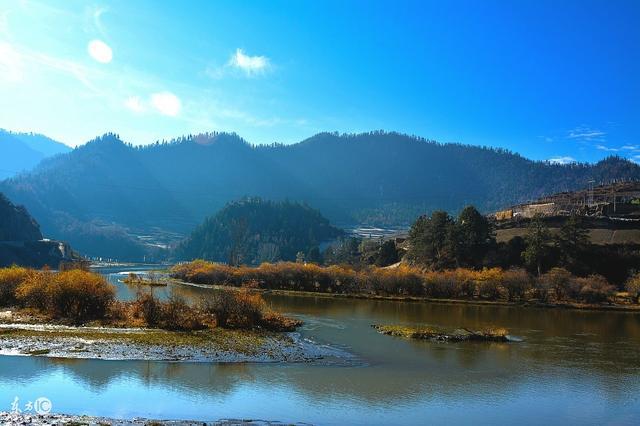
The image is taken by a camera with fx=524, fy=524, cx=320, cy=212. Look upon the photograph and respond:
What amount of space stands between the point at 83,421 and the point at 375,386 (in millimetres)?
16772

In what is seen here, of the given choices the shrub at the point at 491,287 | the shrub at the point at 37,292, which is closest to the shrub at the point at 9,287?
the shrub at the point at 37,292

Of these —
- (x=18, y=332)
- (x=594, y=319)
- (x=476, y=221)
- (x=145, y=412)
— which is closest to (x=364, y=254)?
(x=476, y=221)

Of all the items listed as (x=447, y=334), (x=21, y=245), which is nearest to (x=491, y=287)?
(x=447, y=334)

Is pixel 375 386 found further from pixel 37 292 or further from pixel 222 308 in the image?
pixel 37 292

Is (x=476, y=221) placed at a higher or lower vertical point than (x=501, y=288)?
higher

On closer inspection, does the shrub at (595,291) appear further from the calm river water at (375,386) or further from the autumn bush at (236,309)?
the autumn bush at (236,309)

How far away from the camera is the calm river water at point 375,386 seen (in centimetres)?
2641

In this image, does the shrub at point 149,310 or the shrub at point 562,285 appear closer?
the shrub at point 149,310

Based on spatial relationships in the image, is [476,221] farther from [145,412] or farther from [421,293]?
[145,412]

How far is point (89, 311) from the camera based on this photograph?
52594mm

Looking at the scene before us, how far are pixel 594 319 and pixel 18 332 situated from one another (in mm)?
73140

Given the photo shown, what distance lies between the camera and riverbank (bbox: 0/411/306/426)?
70.8 feet

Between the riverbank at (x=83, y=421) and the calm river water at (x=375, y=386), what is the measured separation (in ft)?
3.61

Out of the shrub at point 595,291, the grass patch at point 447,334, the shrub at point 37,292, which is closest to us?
the grass patch at point 447,334
